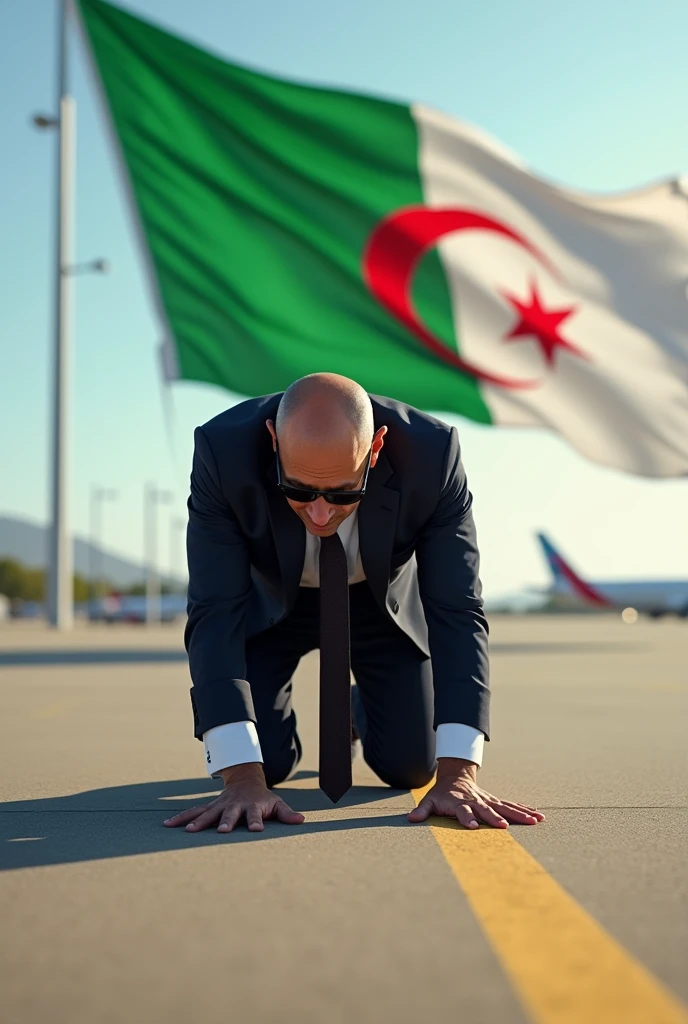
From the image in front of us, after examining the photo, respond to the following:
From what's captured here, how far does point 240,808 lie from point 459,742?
62cm

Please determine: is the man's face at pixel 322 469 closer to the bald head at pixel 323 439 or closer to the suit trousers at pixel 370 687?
the bald head at pixel 323 439

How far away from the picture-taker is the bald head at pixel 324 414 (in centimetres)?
272

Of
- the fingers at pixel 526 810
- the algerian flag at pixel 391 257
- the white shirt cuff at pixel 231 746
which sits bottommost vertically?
the fingers at pixel 526 810

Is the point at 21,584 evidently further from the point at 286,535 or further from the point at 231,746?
the point at 231,746

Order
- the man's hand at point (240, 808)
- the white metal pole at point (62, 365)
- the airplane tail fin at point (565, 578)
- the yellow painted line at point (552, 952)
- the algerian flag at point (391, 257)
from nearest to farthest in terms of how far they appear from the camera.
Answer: the yellow painted line at point (552, 952)
the man's hand at point (240, 808)
the algerian flag at point (391, 257)
the white metal pole at point (62, 365)
the airplane tail fin at point (565, 578)

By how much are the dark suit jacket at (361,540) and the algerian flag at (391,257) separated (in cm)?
888

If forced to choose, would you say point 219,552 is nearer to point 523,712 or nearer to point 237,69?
point 523,712

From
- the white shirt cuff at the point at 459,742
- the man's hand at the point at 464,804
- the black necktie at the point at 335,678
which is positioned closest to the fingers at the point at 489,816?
the man's hand at the point at 464,804

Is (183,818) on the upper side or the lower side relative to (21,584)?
upper

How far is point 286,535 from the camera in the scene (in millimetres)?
3209

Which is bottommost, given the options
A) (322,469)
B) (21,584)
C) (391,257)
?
(21,584)

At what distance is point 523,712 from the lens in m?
6.83

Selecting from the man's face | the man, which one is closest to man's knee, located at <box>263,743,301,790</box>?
the man

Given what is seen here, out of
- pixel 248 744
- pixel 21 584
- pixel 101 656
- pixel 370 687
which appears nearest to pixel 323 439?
pixel 248 744
